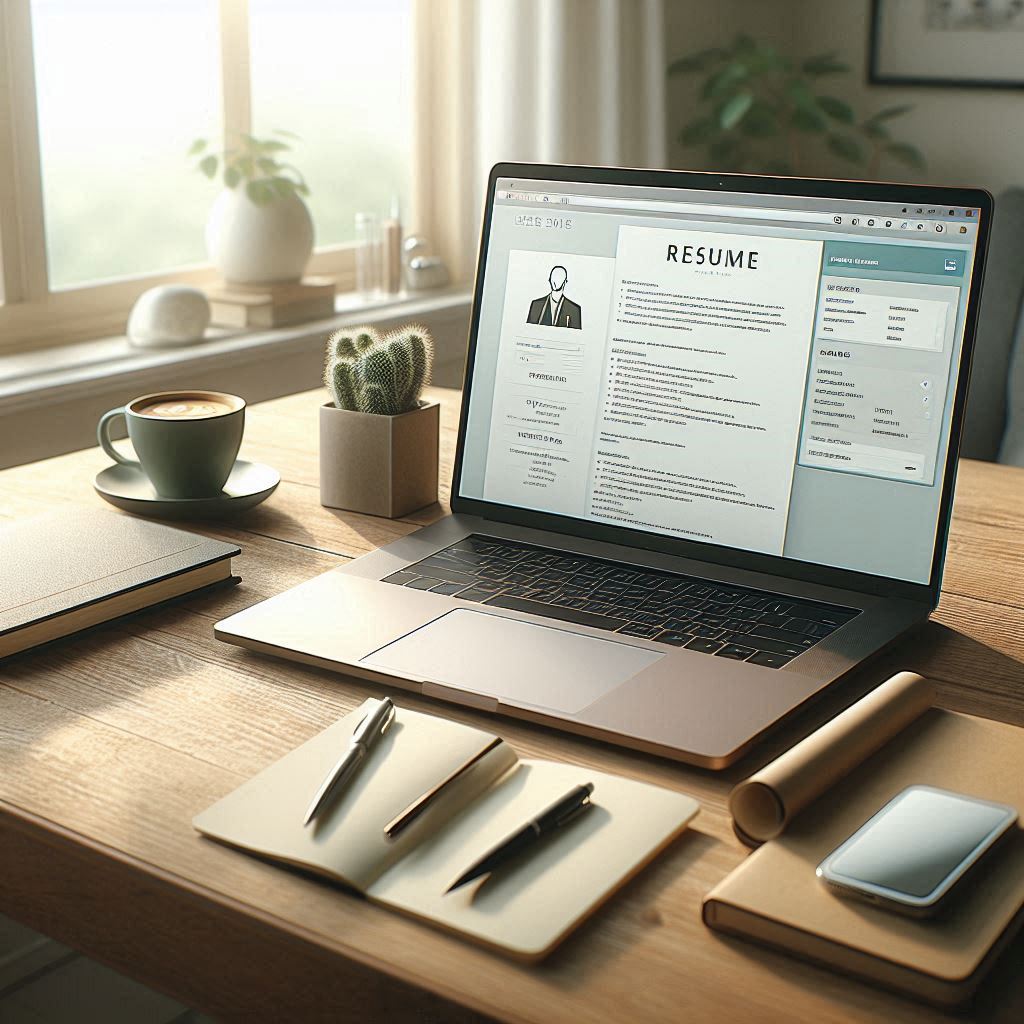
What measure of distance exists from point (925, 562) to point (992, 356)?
5.37 feet

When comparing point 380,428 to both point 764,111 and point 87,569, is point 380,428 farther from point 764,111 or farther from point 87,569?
point 764,111

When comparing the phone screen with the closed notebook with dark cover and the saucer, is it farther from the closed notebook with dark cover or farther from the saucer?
the saucer

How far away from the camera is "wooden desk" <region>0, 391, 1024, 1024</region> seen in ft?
1.69

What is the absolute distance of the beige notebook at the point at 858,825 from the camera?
0.51m

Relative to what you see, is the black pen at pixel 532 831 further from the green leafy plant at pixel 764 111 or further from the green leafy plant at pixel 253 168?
the green leafy plant at pixel 764 111

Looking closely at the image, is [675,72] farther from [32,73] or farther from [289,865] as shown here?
[289,865]

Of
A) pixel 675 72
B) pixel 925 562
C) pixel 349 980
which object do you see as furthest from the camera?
pixel 675 72

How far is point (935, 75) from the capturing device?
3.27 meters

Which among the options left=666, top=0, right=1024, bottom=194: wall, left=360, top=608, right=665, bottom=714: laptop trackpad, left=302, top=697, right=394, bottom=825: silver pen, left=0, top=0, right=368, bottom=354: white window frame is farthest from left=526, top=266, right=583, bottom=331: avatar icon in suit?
left=666, top=0, right=1024, bottom=194: wall

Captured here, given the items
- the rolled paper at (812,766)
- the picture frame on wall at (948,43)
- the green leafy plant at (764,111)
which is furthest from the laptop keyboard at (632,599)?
the picture frame on wall at (948,43)

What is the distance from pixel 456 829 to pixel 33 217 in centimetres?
180

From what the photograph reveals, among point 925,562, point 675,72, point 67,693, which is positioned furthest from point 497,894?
point 675,72

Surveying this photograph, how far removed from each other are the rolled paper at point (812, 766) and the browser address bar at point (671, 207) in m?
0.39

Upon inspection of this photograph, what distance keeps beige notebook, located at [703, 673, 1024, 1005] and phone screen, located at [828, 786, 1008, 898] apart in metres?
0.01
